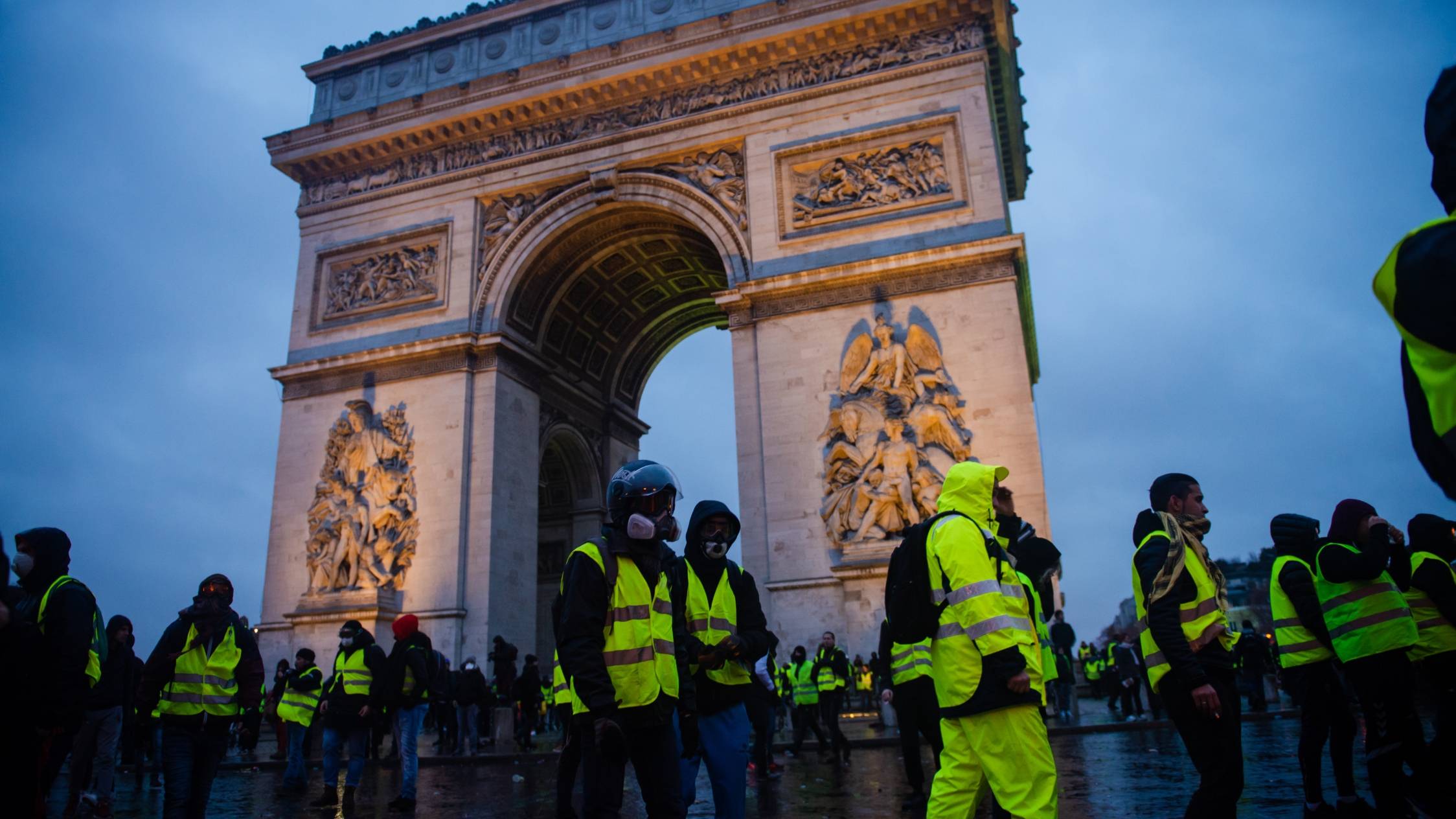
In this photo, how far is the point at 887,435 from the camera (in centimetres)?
1705

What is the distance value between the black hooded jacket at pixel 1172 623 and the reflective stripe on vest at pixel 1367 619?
136 centimetres

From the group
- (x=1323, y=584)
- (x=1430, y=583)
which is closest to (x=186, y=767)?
(x=1323, y=584)

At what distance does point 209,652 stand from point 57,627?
1697 mm

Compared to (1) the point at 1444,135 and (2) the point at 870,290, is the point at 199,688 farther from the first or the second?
(2) the point at 870,290

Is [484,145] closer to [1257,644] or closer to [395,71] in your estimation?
[395,71]

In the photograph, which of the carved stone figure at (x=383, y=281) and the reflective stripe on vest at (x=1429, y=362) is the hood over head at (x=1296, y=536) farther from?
the carved stone figure at (x=383, y=281)

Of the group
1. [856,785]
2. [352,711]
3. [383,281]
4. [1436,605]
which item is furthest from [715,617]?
[383,281]

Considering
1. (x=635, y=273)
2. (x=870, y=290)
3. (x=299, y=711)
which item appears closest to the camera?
(x=299, y=711)

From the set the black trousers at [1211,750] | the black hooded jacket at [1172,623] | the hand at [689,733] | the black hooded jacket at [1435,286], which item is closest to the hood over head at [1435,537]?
the black hooded jacket at [1172,623]

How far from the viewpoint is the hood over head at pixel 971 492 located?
4340 millimetres

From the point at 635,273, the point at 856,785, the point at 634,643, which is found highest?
the point at 635,273

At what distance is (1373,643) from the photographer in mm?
5172

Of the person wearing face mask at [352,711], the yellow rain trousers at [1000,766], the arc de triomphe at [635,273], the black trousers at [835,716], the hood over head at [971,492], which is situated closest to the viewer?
the yellow rain trousers at [1000,766]

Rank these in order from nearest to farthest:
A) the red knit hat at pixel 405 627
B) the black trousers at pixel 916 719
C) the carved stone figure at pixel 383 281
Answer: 1. the black trousers at pixel 916 719
2. the red knit hat at pixel 405 627
3. the carved stone figure at pixel 383 281
